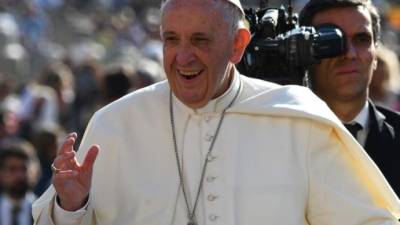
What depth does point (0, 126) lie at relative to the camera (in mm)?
12836

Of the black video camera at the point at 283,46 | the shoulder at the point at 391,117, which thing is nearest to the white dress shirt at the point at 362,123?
the shoulder at the point at 391,117

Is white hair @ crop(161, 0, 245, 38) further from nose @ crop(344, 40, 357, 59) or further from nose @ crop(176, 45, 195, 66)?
nose @ crop(344, 40, 357, 59)

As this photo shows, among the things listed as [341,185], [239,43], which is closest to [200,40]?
[239,43]

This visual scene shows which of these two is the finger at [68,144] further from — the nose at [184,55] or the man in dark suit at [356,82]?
the man in dark suit at [356,82]

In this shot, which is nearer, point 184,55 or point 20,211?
point 184,55

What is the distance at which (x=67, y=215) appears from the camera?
15.8 ft

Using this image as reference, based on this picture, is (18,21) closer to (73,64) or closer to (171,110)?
(73,64)

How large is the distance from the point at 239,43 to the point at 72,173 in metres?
0.77

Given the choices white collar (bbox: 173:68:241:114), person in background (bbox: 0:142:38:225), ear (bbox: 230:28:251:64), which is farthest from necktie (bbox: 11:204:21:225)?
ear (bbox: 230:28:251:64)

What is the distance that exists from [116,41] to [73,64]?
26.5 ft

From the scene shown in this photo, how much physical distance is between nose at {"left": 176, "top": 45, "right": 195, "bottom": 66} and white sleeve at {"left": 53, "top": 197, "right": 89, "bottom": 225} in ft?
1.81

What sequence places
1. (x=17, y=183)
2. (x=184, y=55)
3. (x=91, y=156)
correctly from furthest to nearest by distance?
(x=17, y=183) → (x=184, y=55) → (x=91, y=156)

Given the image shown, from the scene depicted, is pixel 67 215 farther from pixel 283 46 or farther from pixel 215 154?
pixel 283 46

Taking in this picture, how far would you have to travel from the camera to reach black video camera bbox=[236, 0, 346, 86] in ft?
18.6
